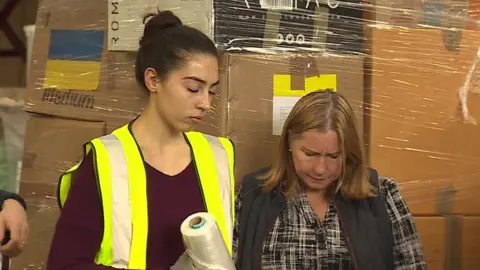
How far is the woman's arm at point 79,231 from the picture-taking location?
131 centimetres

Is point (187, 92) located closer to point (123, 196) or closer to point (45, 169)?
point (123, 196)

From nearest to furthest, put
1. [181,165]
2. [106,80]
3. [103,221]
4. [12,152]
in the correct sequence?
[103,221] < [181,165] < [106,80] < [12,152]

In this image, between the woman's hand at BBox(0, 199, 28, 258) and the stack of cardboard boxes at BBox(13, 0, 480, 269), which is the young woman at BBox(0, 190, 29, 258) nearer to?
the woman's hand at BBox(0, 199, 28, 258)

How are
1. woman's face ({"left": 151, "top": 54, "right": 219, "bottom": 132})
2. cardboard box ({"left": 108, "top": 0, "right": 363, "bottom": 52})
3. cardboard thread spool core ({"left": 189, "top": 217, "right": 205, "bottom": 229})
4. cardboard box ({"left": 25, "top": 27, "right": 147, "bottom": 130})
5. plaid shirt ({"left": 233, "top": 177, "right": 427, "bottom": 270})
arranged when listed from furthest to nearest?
cardboard box ({"left": 25, "top": 27, "right": 147, "bottom": 130}) < cardboard box ({"left": 108, "top": 0, "right": 363, "bottom": 52}) < plaid shirt ({"left": 233, "top": 177, "right": 427, "bottom": 270}) < woman's face ({"left": 151, "top": 54, "right": 219, "bottom": 132}) < cardboard thread spool core ({"left": 189, "top": 217, "right": 205, "bottom": 229})

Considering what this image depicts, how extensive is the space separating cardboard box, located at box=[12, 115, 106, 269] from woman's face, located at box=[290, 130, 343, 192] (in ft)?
2.26

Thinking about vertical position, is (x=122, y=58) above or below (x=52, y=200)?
above

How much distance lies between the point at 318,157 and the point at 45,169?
0.88 m

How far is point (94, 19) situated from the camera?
2.06m

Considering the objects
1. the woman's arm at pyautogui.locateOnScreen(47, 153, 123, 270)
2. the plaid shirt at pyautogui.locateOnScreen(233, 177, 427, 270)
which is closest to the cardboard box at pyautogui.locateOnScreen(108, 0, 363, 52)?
the plaid shirt at pyautogui.locateOnScreen(233, 177, 427, 270)

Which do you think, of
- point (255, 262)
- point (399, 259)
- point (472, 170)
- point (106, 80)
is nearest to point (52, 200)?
point (106, 80)

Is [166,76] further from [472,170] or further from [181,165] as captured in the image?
[472,170]

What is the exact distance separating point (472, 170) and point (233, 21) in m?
0.81

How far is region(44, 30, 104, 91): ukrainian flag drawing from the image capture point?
2.05m

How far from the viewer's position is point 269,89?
193 cm
